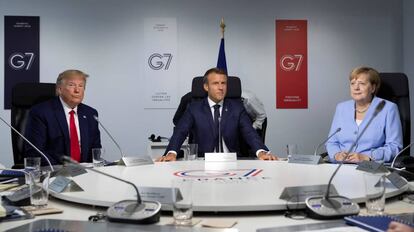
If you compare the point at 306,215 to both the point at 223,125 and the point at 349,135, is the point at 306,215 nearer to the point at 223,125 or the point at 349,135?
the point at 349,135

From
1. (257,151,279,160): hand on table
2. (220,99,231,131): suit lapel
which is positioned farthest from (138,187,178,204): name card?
(220,99,231,131): suit lapel

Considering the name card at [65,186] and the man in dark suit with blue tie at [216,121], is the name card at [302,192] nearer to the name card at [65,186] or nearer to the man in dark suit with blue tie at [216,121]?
the name card at [65,186]

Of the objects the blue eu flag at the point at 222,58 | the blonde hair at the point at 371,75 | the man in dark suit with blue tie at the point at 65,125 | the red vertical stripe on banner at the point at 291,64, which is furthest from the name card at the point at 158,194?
the red vertical stripe on banner at the point at 291,64

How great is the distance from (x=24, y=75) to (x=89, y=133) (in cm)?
253

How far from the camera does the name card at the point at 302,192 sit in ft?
5.85

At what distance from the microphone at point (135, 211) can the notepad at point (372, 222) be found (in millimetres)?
681

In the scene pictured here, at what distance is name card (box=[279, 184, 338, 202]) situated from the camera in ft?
5.85

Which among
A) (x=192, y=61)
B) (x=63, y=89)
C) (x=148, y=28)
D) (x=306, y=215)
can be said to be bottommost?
(x=306, y=215)

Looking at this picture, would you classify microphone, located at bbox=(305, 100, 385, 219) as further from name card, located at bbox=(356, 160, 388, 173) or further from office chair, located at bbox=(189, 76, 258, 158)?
office chair, located at bbox=(189, 76, 258, 158)

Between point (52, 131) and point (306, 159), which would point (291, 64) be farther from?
point (52, 131)

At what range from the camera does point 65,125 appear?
140 inches

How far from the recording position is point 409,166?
284 cm

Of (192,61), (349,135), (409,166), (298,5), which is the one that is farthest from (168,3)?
(409,166)

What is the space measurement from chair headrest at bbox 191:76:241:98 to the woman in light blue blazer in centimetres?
103
